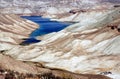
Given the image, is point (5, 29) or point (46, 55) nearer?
point (46, 55)

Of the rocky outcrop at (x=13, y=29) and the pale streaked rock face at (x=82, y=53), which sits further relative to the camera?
the rocky outcrop at (x=13, y=29)

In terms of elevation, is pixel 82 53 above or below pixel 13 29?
below

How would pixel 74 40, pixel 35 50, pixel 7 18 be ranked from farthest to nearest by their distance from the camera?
1. pixel 7 18
2. pixel 74 40
3. pixel 35 50

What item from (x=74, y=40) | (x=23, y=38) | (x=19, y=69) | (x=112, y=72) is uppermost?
(x=23, y=38)

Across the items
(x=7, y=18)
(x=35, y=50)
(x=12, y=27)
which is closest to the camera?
(x=35, y=50)

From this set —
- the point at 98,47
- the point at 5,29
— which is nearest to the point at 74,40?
the point at 98,47

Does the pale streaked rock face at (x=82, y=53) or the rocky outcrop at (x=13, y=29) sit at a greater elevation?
the rocky outcrop at (x=13, y=29)

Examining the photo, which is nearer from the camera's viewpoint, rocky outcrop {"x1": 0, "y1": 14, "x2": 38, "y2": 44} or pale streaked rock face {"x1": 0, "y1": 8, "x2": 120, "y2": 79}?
pale streaked rock face {"x1": 0, "y1": 8, "x2": 120, "y2": 79}

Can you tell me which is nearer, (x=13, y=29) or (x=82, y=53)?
(x=82, y=53)

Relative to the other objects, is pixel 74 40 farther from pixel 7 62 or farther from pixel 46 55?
pixel 7 62

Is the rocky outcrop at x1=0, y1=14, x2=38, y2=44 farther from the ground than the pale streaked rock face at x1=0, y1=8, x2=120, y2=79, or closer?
farther from the ground

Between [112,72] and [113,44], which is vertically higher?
[113,44]
